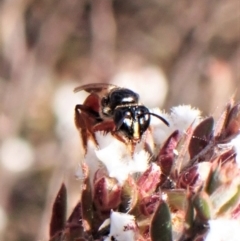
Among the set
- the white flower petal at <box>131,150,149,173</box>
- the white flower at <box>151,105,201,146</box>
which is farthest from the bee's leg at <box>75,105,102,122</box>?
the white flower petal at <box>131,150,149,173</box>

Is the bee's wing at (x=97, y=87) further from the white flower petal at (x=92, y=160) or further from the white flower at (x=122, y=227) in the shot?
the white flower at (x=122, y=227)

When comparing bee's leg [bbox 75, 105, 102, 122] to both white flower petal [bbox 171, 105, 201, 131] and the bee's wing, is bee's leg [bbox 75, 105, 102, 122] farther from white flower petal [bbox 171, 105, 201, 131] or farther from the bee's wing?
white flower petal [bbox 171, 105, 201, 131]

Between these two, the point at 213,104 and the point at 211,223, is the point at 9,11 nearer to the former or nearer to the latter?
the point at 213,104

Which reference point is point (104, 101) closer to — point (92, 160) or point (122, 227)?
point (92, 160)

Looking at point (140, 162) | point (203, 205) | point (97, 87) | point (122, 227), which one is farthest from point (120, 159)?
point (97, 87)

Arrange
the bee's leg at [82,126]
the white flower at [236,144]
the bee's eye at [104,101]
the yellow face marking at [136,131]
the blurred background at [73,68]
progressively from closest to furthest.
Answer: the white flower at [236,144]
the yellow face marking at [136,131]
the bee's leg at [82,126]
the bee's eye at [104,101]
the blurred background at [73,68]

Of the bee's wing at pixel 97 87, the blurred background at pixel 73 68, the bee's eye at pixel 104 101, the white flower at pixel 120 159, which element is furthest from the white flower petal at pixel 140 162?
the blurred background at pixel 73 68
